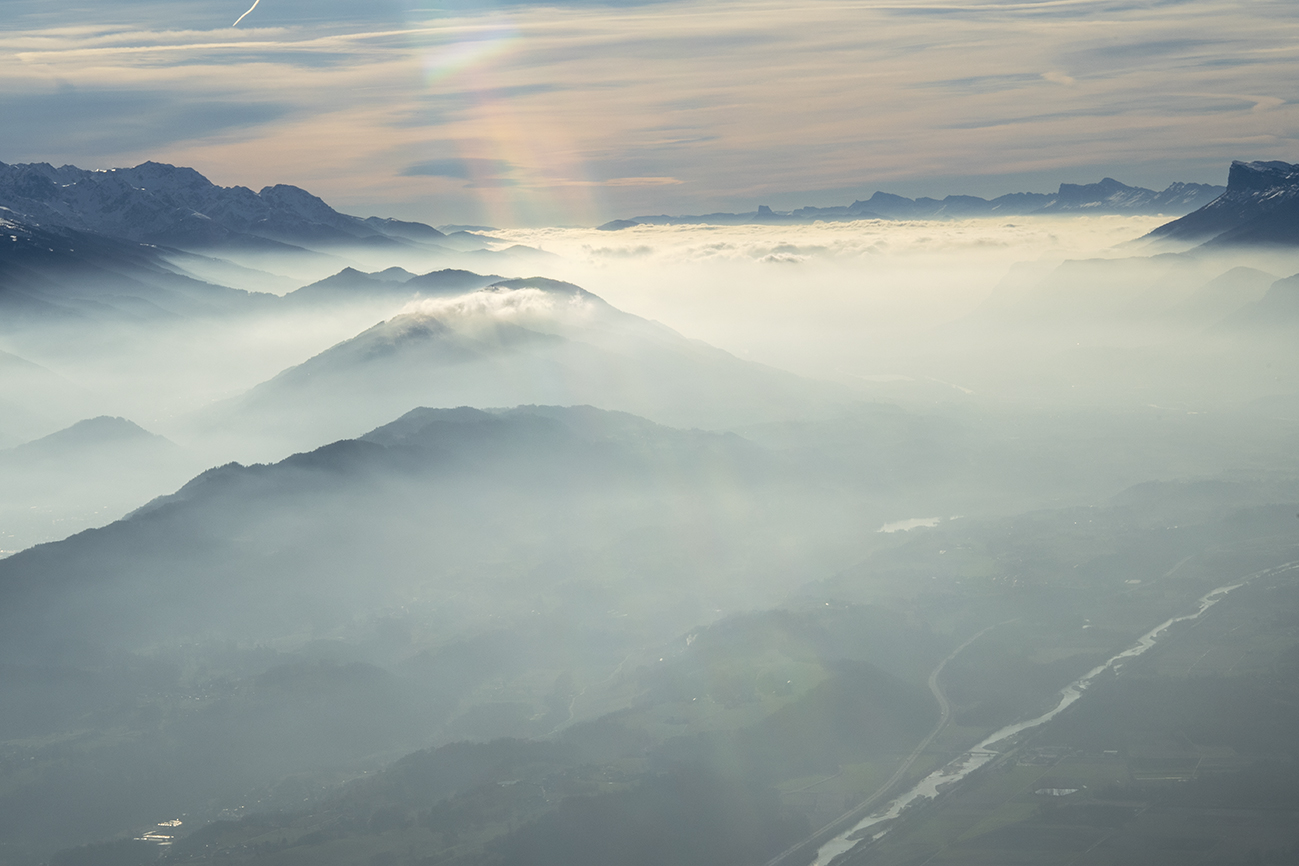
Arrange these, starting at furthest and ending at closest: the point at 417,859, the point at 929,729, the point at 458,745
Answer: the point at 929,729 → the point at 458,745 → the point at 417,859

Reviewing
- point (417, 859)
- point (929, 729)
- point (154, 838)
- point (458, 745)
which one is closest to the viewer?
point (417, 859)

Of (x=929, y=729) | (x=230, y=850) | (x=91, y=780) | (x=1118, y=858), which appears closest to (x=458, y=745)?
(x=230, y=850)

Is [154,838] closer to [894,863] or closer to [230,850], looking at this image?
[230,850]

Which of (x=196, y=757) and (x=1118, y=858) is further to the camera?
(x=196, y=757)

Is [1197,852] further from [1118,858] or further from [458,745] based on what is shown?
[458,745]

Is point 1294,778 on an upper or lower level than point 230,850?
lower

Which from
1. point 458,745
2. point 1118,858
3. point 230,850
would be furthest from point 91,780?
point 1118,858

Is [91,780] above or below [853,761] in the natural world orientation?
above

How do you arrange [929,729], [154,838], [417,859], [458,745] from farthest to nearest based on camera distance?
1. [929,729]
2. [458,745]
3. [154,838]
4. [417,859]

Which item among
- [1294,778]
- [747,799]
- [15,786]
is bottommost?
[1294,778]
